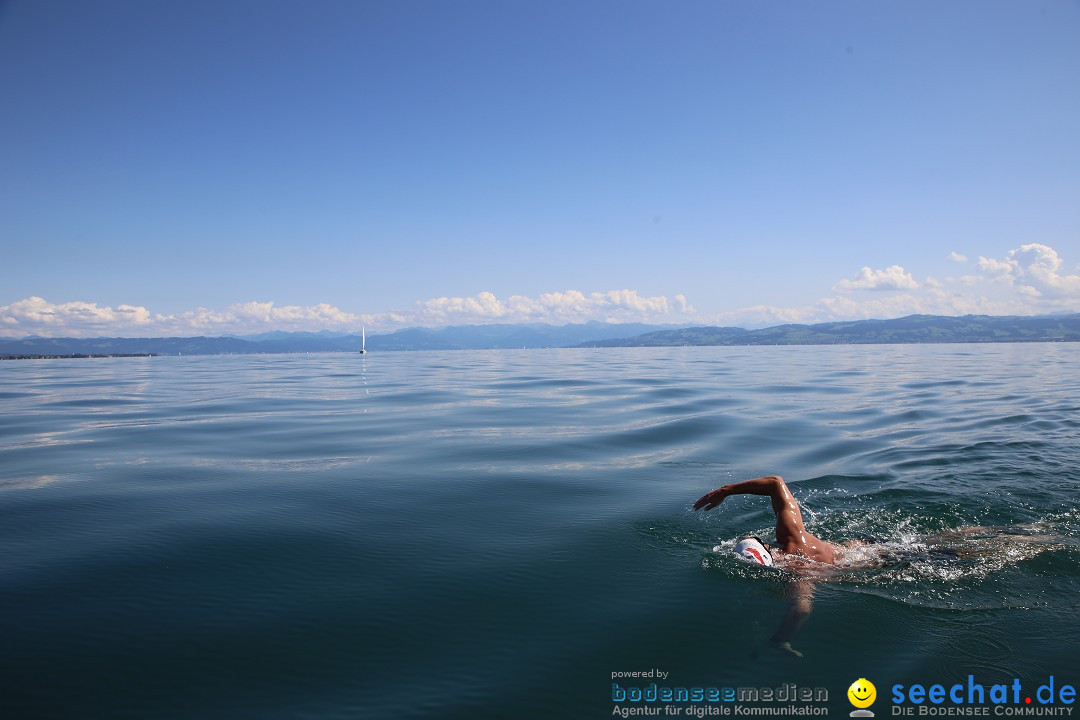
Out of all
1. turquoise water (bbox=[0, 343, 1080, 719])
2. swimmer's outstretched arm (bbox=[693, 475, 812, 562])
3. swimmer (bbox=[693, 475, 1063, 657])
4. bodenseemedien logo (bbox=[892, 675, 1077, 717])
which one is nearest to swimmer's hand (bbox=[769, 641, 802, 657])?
turquoise water (bbox=[0, 343, 1080, 719])

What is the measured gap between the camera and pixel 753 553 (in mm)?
7871

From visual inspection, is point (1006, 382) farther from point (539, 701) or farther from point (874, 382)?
point (539, 701)

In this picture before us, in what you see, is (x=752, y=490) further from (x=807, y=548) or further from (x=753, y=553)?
(x=807, y=548)

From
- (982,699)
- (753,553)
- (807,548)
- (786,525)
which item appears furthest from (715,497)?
(982,699)

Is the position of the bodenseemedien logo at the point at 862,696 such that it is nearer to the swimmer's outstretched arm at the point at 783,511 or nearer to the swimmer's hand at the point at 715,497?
the swimmer's outstretched arm at the point at 783,511

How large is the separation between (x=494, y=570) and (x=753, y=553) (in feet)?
12.1

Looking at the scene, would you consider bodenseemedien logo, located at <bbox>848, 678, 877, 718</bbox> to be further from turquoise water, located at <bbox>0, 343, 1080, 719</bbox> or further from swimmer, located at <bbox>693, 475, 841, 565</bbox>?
swimmer, located at <bbox>693, 475, 841, 565</bbox>

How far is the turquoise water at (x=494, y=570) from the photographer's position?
5285 millimetres

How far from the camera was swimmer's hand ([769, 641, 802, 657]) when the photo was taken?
564cm

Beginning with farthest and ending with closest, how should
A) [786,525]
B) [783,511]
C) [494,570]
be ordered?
[783,511] < [786,525] < [494,570]

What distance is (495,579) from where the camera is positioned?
7473 millimetres

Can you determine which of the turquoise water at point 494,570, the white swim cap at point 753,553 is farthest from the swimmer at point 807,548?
the turquoise water at point 494,570

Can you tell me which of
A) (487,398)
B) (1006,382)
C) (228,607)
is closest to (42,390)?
(487,398)

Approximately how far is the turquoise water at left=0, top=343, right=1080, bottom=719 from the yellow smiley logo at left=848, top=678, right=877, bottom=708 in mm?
98
